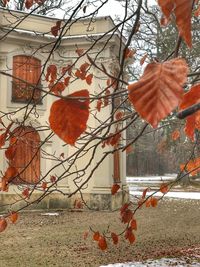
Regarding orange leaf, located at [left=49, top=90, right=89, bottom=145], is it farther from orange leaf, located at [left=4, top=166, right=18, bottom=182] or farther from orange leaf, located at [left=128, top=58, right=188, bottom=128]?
orange leaf, located at [left=4, top=166, right=18, bottom=182]

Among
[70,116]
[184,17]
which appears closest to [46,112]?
[70,116]

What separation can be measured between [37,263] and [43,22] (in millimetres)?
10406

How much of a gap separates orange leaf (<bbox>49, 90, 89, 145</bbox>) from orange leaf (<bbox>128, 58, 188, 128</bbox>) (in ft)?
0.72

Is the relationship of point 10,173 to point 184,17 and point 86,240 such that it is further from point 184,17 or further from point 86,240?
point 86,240

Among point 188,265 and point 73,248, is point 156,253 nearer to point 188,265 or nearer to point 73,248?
point 188,265

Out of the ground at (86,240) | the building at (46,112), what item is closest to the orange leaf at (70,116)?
the ground at (86,240)

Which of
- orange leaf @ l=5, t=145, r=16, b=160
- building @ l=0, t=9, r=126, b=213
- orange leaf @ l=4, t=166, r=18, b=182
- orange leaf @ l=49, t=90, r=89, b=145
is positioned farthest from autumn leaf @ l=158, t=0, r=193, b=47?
building @ l=0, t=9, r=126, b=213

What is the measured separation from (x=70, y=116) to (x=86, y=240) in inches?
338

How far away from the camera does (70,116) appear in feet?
3.59

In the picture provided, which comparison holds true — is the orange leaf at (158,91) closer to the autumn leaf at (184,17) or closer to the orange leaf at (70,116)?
the autumn leaf at (184,17)

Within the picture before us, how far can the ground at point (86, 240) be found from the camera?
752cm

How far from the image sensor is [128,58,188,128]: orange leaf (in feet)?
2.75

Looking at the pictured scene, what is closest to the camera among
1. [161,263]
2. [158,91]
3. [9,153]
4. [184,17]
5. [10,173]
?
[158,91]

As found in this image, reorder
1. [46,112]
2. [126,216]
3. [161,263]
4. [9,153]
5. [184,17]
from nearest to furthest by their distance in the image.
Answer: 1. [184,17]
2. [9,153]
3. [126,216]
4. [161,263]
5. [46,112]
